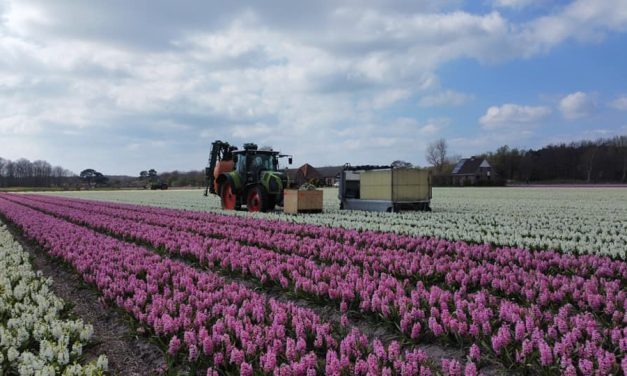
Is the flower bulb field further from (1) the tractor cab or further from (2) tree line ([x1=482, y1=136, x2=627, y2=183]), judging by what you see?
(2) tree line ([x1=482, y1=136, x2=627, y2=183])

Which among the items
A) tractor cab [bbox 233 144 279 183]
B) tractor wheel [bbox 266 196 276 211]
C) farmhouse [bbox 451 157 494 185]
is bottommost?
tractor wheel [bbox 266 196 276 211]

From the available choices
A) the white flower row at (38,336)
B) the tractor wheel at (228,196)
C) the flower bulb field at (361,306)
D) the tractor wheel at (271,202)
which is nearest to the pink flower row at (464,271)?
the flower bulb field at (361,306)

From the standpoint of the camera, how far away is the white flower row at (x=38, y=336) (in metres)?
4.26

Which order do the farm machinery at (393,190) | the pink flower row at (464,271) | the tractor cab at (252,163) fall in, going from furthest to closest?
the tractor cab at (252,163) < the farm machinery at (393,190) < the pink flower row at (464,271)

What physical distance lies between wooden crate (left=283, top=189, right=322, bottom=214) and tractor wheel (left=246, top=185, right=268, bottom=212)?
898 millimetres

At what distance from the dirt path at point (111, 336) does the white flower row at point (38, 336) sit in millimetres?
244

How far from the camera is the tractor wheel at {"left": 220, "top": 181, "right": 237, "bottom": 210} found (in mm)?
22141

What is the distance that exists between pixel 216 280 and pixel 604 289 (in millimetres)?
5190

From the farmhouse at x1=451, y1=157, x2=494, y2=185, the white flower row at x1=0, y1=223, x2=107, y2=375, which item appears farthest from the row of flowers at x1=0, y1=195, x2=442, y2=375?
the farmhouse at x1=451, y1=157, x2=494, y2=185

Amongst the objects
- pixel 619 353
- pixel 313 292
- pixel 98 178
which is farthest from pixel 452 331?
pixel 98 178

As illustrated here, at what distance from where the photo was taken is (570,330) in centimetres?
469

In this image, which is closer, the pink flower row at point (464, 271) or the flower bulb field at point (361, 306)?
the flower bulb field at point (361, 306)

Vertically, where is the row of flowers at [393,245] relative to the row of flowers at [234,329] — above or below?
above

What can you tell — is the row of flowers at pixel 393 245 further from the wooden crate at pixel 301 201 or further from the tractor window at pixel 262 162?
the tractor window at pixel 262 162
